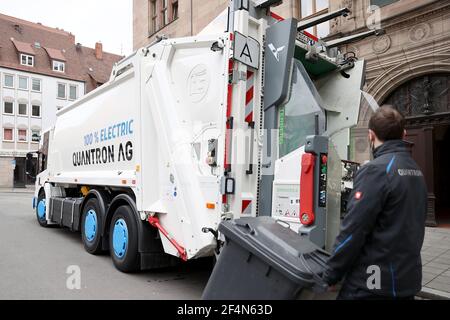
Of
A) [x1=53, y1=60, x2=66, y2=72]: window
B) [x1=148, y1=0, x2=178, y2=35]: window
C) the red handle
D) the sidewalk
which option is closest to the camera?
the red handle

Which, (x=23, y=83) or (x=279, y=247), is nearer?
(x=279, y=247)

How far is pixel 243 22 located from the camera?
12.2 feet

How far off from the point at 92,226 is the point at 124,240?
48.8 inches

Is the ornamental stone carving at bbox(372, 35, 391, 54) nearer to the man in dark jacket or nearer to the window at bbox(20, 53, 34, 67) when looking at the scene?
the man in dark jacket

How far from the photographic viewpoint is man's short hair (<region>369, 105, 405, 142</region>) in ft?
6.56

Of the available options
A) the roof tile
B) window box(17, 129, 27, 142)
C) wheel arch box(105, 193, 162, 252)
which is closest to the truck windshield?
wheel arch box(105, 193, 162, 252)

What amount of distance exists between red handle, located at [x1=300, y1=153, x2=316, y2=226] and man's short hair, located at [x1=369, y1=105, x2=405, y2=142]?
47.7 inches

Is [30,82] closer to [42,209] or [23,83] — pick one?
[23,83]

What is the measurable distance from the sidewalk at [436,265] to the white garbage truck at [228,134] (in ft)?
6.19

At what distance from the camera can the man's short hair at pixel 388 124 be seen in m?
2.00

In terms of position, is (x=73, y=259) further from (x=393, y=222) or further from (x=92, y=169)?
(x=393, y=222)

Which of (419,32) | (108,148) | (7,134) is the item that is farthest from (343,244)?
(7,134)

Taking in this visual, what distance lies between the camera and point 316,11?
10.9 meters

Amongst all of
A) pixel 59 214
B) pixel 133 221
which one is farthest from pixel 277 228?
pixel 59 214
